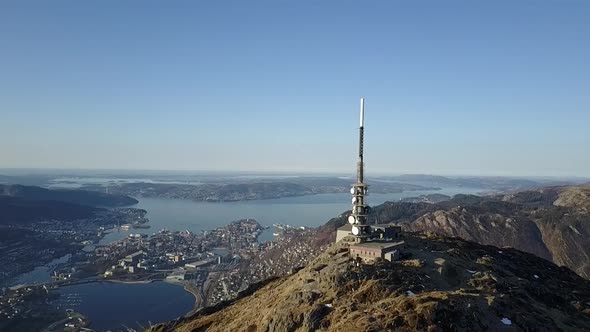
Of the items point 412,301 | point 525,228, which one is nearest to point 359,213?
point 412,301

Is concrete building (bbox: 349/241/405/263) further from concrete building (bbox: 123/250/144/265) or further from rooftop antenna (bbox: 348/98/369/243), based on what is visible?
concrete building (bbox: 123/250/144/265)

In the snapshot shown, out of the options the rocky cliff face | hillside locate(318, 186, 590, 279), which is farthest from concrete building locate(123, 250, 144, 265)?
the rocky cliff face

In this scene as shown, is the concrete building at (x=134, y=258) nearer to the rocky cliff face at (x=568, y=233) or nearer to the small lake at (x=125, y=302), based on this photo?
the small lake at (x=125, y=302)

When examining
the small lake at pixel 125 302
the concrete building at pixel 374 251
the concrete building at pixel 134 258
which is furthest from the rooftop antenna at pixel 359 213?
the concrete building at pixel 134 258

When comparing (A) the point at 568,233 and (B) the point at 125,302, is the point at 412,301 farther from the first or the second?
(A) the point at 568,233

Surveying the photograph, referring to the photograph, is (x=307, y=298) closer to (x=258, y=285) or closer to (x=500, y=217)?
(x=258, y=285)

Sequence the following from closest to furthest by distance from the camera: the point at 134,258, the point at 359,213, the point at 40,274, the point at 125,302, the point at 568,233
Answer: the point at 359,213 → the point at 125,302 → the point at 40,274 → the point at 134,258 → the point at 568,233
